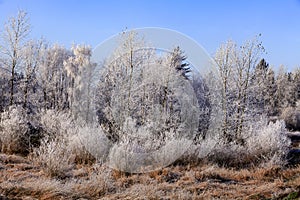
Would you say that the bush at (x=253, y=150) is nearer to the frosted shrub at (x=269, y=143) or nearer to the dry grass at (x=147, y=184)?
the frosted shrub at (x=269, y=143)

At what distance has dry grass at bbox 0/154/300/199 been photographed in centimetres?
622

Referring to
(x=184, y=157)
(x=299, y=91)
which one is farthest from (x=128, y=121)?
(x=299, y=91)

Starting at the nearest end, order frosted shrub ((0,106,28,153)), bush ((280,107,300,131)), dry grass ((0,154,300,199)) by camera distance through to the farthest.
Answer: dry grass ((0,154,300,199)) → frosted shrub ((0,106,28,153)) → bush ((280,107,300,131))

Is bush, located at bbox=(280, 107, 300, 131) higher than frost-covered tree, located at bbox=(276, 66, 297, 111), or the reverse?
frost-covered tree, located at bbox=(276, 66, 297, 111)

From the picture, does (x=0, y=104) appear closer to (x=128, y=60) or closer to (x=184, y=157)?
(x=128, y=60)

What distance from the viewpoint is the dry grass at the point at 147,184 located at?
245 inches

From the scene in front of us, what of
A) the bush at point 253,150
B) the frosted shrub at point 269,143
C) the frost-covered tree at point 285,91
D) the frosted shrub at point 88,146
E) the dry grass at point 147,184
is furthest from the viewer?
the frost-covered tree at point 285,91

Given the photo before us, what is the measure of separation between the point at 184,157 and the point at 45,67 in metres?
20.4

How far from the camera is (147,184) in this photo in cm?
762

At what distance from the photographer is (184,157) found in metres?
11.1

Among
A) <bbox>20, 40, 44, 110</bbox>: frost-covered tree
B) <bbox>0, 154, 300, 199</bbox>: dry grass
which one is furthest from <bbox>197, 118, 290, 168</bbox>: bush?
<bbox>20, 40, 44, 110</bbox>: frost-covered tree

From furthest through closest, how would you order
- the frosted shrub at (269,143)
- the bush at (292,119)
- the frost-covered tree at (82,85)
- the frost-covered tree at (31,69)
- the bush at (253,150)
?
the bush at (292,119) → the frost-covered tree at (31,69) → the frost-covered tree at (82,85) → the frosted shrub at (269,143) → the bush at (253,150)

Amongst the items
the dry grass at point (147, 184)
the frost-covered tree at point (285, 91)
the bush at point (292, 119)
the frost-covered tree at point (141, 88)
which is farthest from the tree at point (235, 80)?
the frost-covered tree at point (285, 91)

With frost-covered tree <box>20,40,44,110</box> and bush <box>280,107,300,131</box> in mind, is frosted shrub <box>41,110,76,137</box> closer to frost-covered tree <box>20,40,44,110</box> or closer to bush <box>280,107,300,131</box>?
frost-covered tree <box>20,40,44,110</box>
